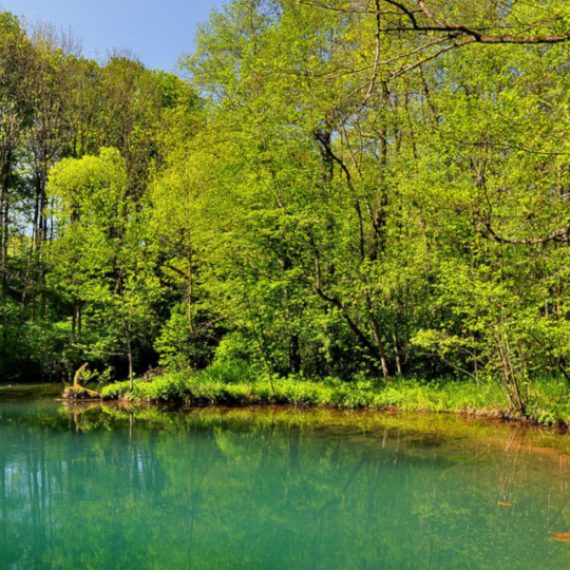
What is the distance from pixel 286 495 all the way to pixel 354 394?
23.6 ft

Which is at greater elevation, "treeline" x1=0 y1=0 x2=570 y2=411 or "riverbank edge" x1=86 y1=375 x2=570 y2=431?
"treeline" x1=0 y1=0 x2=570 y2=411

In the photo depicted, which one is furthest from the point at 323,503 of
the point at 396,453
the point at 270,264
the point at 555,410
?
the point at 270,264

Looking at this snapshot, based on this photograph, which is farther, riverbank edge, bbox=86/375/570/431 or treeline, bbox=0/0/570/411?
riverbank edge, bbox=86/375/570/431

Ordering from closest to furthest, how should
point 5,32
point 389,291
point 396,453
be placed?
1. point 396,453
2. point 389,291
3. point 5,32

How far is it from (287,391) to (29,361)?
500 inches

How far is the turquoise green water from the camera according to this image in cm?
566

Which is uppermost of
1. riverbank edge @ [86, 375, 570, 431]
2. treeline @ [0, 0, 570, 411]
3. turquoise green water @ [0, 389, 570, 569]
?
treeline @ [0, 0, 570, 411]

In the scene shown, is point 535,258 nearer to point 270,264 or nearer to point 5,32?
point 270,264

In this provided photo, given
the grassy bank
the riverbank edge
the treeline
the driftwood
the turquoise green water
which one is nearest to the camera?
the turquoise green water

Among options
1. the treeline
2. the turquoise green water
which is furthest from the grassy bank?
the turquoise green water

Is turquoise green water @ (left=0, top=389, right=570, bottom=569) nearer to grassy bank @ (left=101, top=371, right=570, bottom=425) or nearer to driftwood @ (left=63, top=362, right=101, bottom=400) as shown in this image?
grassy bank @ (left=101, top=371, right=570, bottom=425)

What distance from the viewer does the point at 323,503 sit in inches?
292

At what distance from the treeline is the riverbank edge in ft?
1.51

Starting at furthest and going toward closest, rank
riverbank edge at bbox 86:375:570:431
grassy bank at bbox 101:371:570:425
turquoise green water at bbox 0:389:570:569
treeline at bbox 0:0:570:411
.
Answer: grassy bank at bbox 101:371:570:425
riverbank edge at bbox 86:375:570:431
treeline at bbox 0:0:570:411
turquoise green water at bbox 0:389:570:569
